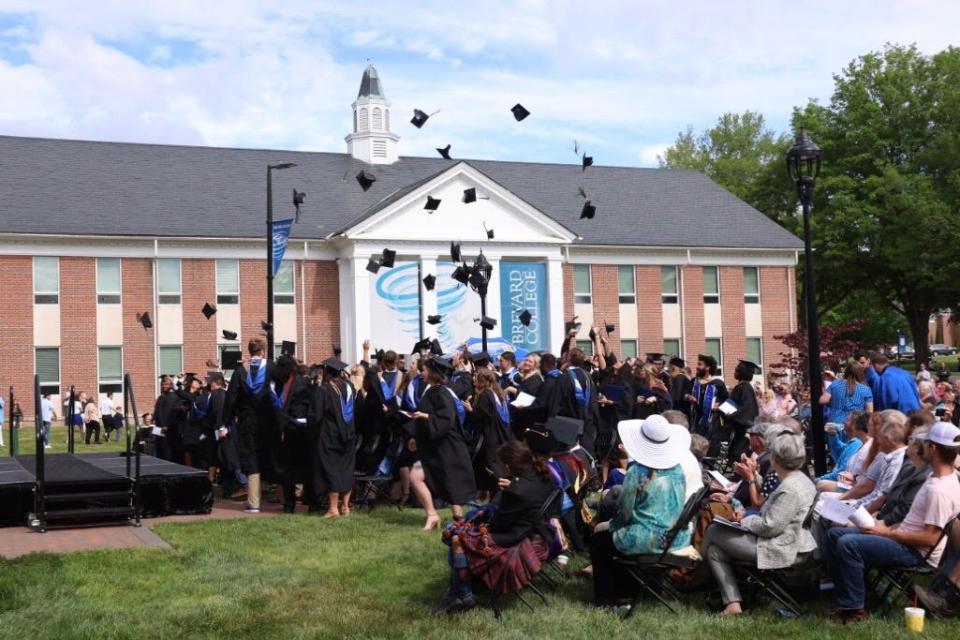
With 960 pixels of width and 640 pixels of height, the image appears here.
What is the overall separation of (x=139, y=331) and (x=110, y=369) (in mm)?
1440

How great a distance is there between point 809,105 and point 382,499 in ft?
127

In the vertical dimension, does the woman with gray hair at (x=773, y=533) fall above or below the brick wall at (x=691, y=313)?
below

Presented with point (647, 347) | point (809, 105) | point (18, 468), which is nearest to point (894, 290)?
point (809, 105)

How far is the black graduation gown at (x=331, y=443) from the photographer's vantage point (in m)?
11.6

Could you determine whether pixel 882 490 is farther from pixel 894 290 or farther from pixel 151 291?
pixel 894 290

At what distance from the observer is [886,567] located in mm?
6727

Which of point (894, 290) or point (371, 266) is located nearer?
point (371, 266)

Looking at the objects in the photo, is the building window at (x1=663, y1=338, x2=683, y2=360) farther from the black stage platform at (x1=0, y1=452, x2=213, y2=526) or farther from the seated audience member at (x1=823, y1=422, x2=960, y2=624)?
the seated audience member at (x1=823, y1=422, x2=960, y2=624)

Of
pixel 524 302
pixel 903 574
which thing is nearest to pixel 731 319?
pixel 524 302

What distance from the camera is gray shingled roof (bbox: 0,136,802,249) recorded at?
110 ft

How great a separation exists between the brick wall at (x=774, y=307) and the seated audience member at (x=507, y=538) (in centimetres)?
3475

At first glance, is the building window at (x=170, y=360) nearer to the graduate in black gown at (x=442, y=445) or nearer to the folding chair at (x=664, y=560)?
the graduate in black gown at (x=442, y=445)

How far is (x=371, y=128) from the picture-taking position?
1596 inches

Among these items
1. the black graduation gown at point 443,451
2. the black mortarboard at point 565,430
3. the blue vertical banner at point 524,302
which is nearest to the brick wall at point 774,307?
the blue vertical banner at point 524,302
